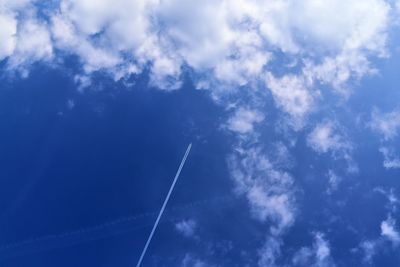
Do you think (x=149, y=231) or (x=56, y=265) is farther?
(x=149, y=231)

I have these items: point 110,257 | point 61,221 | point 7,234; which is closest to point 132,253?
point 110,257

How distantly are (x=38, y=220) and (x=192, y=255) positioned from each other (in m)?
81.8

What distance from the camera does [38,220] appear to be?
195 meters

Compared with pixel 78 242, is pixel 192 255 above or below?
above

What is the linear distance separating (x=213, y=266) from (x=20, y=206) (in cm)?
10650

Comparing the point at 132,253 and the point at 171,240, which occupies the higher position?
the point at 171,240

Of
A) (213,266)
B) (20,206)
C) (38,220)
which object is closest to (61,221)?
(38,220)

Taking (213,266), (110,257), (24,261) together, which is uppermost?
(213,266)

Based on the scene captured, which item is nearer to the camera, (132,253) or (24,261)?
(24,261)

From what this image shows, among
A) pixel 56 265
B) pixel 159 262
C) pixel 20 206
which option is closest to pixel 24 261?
pixel 56 265

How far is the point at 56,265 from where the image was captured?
183m

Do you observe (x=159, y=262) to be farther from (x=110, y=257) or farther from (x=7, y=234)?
(x=7, y=234)

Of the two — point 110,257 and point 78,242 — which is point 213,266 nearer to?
point 110,257

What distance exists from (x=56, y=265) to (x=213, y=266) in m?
78.5
